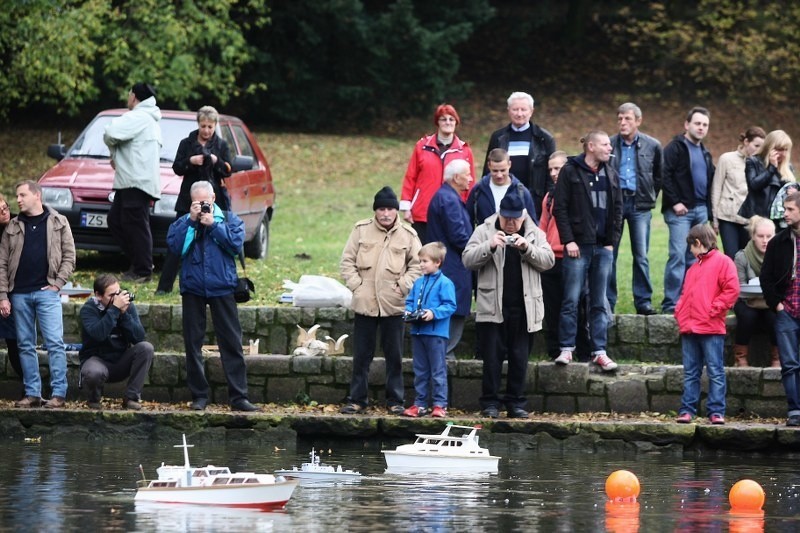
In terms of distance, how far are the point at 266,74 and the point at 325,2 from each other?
2.06 metres

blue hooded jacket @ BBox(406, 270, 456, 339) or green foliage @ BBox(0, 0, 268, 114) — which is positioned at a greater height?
green foliage @ BBox(0, 0, 268, 114)

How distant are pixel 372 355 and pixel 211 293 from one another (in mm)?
1673

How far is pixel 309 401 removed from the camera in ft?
50.9

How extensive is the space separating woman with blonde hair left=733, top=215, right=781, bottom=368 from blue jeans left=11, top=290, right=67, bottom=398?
676cm

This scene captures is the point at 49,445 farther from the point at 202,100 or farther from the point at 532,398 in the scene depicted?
the point at 202,100

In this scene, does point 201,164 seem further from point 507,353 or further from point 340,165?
point 340,165

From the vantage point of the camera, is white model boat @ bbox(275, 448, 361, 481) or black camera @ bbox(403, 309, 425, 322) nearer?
white model boat @ bbox(275, 448, 361, 481)

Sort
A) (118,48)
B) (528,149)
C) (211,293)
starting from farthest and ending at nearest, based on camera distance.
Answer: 1. (118,48)
2. (528,149)
3. (211,293)

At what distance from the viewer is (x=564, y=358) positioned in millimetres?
15023

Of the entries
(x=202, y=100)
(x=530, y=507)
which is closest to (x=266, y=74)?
(x=202, y=100)

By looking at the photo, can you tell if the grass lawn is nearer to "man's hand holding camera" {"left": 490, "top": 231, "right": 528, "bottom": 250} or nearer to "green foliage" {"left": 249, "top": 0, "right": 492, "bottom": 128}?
"green foliage" {"left": 249, "top": 0, "right": 492, "bottom": 128}

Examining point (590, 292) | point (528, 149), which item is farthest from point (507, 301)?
point (528, 149)

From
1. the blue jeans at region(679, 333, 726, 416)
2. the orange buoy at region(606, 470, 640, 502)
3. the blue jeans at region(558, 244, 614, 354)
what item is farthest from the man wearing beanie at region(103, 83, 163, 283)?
the orange buoy at region(606, 470, 640, 502)

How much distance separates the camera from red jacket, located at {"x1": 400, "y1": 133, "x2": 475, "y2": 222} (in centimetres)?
1588
